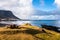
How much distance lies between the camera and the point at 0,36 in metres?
31.3

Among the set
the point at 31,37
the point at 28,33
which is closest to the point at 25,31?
the point at 28,33

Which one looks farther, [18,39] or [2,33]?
[2,33]

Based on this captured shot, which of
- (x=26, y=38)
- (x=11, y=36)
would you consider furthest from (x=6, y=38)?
(x=26, y=38)

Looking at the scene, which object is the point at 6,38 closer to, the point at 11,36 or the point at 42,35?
the point at 11,36

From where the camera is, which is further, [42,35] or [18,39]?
[42,35]

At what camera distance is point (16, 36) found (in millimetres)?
31844

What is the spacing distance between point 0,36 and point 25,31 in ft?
17.7

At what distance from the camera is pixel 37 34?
112 ft

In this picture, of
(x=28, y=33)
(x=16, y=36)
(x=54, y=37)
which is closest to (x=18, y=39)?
(x=16, y=36)

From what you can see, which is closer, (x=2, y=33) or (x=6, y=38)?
(x=6, y=38)

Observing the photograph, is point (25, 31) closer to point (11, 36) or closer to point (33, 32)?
point (33, 32)

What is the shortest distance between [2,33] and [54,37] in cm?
882

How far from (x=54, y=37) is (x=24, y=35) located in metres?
5.20

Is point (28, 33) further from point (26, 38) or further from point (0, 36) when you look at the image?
point (0, 36)
